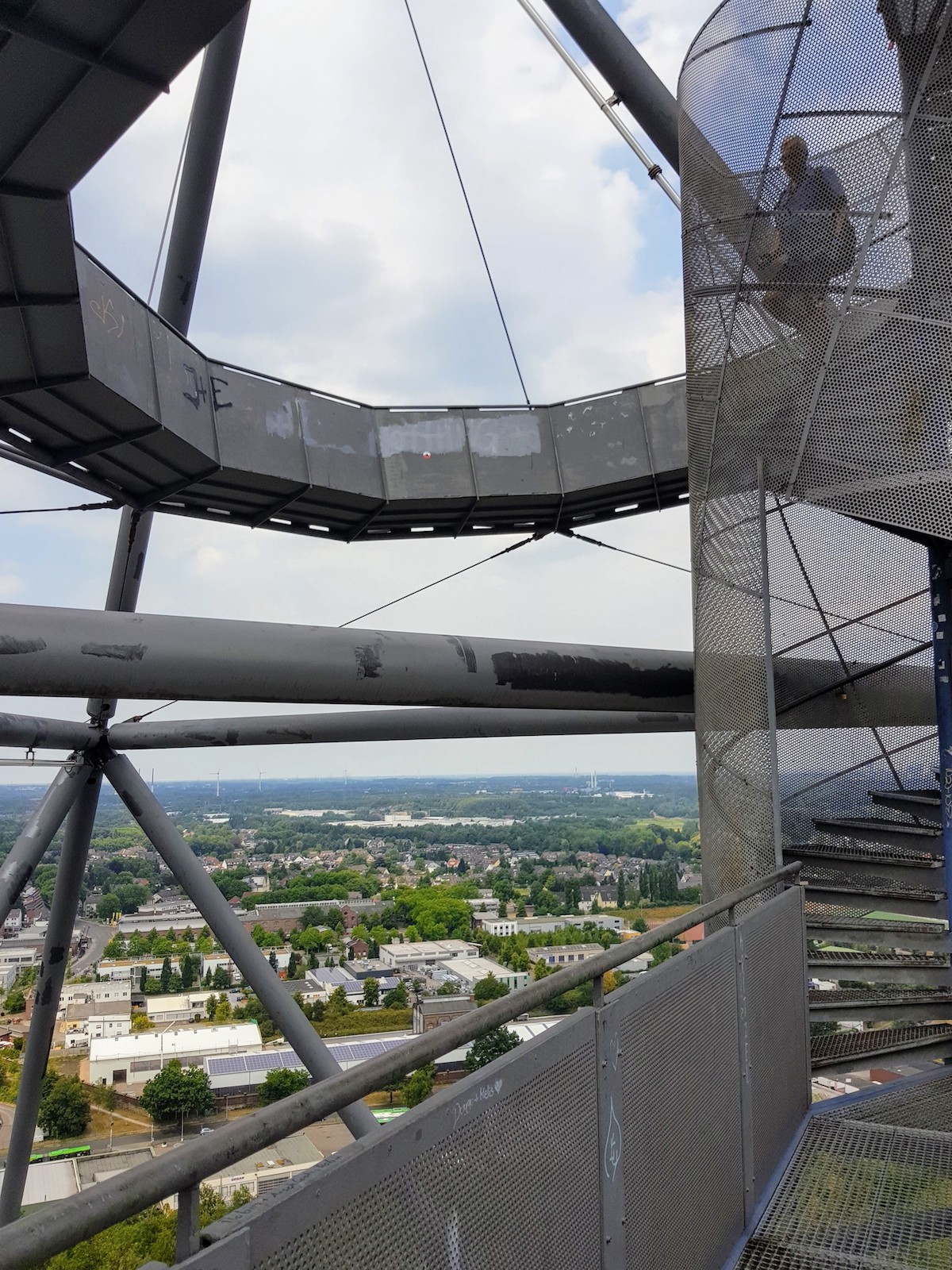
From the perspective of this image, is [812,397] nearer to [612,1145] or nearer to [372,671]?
[372,671]

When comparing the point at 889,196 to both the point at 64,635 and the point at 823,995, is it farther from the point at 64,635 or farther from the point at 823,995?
the point at 64,635

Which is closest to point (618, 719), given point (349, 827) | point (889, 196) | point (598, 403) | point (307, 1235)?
point (598, 403)

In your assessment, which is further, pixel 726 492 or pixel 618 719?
pixel 618 719

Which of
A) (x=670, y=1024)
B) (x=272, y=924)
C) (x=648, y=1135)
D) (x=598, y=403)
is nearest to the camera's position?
(x=648, y=1135)

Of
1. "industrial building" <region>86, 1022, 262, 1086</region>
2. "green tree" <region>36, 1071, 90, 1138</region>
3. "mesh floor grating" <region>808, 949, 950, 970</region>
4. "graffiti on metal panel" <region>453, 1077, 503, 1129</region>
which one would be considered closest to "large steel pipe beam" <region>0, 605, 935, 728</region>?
"mesh floor grating" <region>808, 949, 950, 970</region>

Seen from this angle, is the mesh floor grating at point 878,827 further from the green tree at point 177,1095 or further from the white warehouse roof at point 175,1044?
the white warehouse roof at point 175,1044

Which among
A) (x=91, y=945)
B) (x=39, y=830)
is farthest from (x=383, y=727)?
(x=91, y=945)

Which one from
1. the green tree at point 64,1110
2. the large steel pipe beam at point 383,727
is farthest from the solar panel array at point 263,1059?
the large steel pipe beam at point 383,727
